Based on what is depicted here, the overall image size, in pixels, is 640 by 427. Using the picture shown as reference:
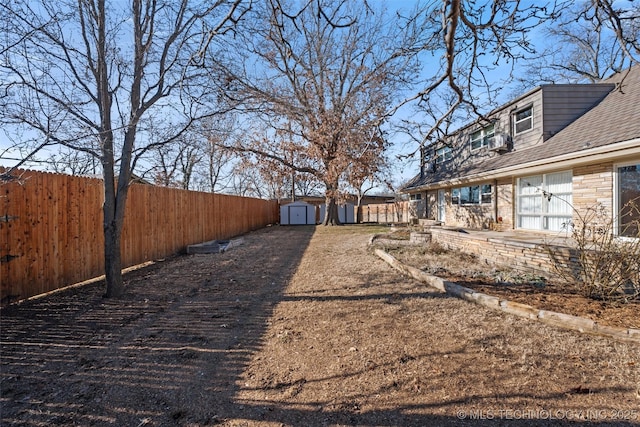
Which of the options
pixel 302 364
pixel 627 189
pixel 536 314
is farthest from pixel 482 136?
pixel 302 364

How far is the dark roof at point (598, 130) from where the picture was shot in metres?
6.63

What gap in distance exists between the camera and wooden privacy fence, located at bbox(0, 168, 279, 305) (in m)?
4.24

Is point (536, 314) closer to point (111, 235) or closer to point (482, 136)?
point (111, 235)

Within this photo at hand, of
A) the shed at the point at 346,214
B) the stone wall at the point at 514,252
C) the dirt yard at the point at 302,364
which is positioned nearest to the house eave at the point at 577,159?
the stone wall at the point at 514,252

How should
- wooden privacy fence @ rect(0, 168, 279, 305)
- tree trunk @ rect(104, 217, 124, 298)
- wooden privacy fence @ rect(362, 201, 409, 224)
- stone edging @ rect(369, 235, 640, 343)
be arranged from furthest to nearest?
wooden privacy fence @ rect(362, 201, 409, 224) → tree trunk @ rect(104, 217, 124, 298) → wooden privacy fence @ rect(0, 168, 279, 305) → stone edging @ rect(369, 235, 640, 343)

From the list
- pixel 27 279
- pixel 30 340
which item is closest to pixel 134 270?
pixel 27 279

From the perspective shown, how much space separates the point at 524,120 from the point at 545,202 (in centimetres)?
324

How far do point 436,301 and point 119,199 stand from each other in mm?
4899

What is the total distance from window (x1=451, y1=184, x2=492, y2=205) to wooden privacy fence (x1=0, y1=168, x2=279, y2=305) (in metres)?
10.7

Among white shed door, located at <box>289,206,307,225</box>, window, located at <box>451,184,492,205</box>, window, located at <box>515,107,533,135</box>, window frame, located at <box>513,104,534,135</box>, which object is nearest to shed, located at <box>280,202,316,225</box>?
white shed door, located at <box>289,206,307,225</box>

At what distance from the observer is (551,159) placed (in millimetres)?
7691

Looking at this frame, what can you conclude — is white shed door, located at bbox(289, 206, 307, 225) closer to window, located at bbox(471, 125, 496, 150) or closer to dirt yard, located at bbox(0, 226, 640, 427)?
window, located at bbox(471, 125, 496, 150)

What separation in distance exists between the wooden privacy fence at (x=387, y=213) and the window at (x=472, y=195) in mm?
8079

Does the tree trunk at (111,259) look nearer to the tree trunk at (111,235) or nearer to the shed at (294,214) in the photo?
the tree trunk at (111,235)
